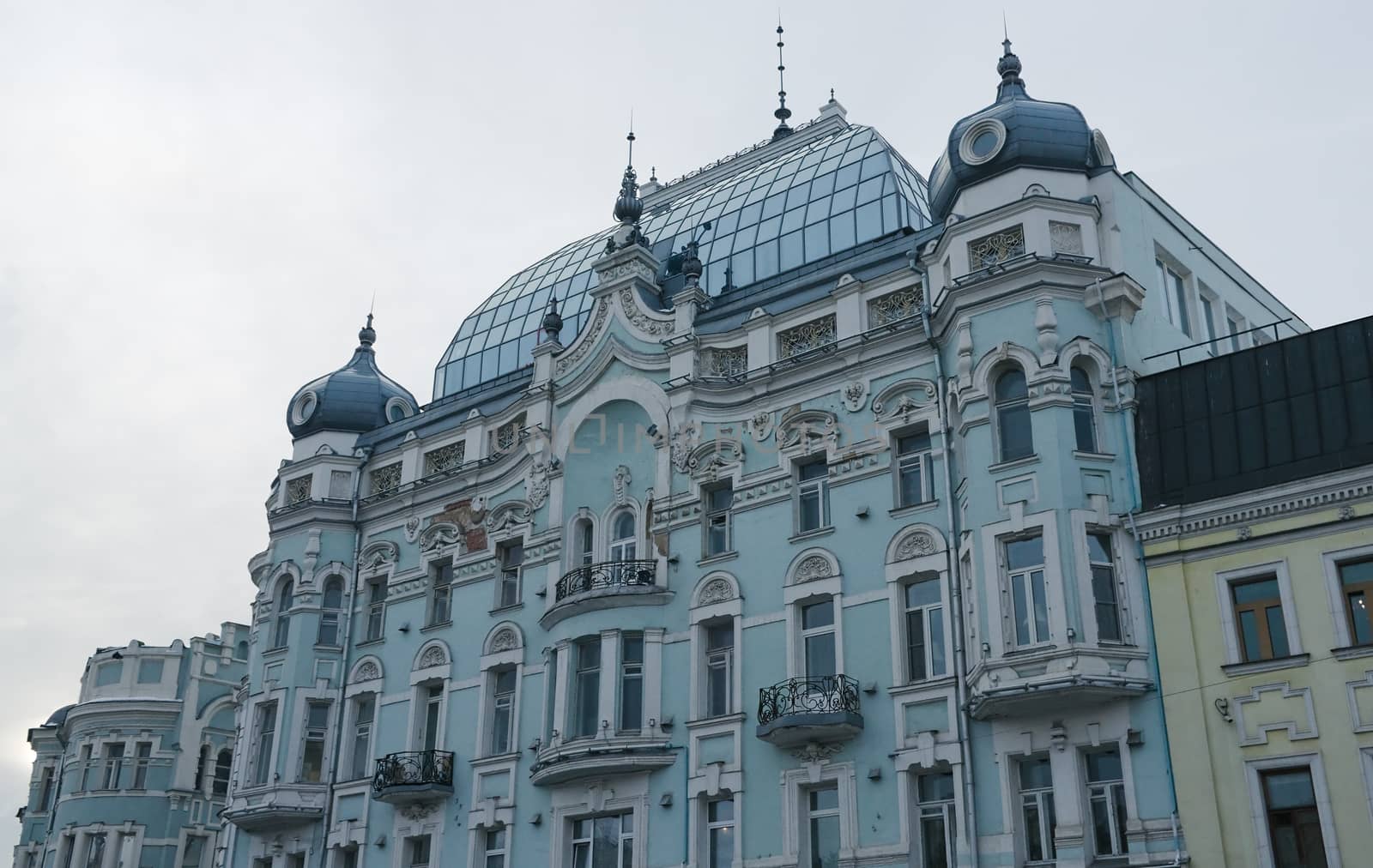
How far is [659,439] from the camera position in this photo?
101 ft

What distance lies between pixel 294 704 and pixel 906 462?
1644 cm

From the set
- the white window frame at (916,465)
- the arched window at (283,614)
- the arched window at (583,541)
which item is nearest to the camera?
the white window frame at (916,465)

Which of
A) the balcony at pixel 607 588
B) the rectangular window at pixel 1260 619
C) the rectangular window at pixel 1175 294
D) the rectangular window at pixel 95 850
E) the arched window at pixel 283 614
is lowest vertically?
the rectangular window at pixel 95 850

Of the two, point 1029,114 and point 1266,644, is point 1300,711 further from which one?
point 1029,114

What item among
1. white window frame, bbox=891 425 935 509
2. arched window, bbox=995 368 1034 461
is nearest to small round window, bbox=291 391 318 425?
white window frame, bbox=891 425 935 509

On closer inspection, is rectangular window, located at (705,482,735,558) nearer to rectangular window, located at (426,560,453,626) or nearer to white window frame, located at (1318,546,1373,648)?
rectangular window, located at (426,560,453,626)

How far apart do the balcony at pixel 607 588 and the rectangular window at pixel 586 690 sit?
797mm

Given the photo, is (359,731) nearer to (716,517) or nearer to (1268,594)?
(716,517)

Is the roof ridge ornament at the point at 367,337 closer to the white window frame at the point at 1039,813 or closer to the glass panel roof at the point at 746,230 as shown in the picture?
the glass panel roof at the point at 746,230

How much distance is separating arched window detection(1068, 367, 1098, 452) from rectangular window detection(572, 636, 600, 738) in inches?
422

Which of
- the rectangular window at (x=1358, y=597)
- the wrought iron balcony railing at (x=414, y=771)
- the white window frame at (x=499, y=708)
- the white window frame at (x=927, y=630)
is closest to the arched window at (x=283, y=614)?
the wrought iron balcony railing at (x=414, y=771)

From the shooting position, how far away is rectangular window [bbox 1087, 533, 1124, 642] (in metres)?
23.2

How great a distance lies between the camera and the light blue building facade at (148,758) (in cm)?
4506

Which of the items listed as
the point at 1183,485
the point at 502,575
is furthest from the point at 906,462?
the point at 502,575
